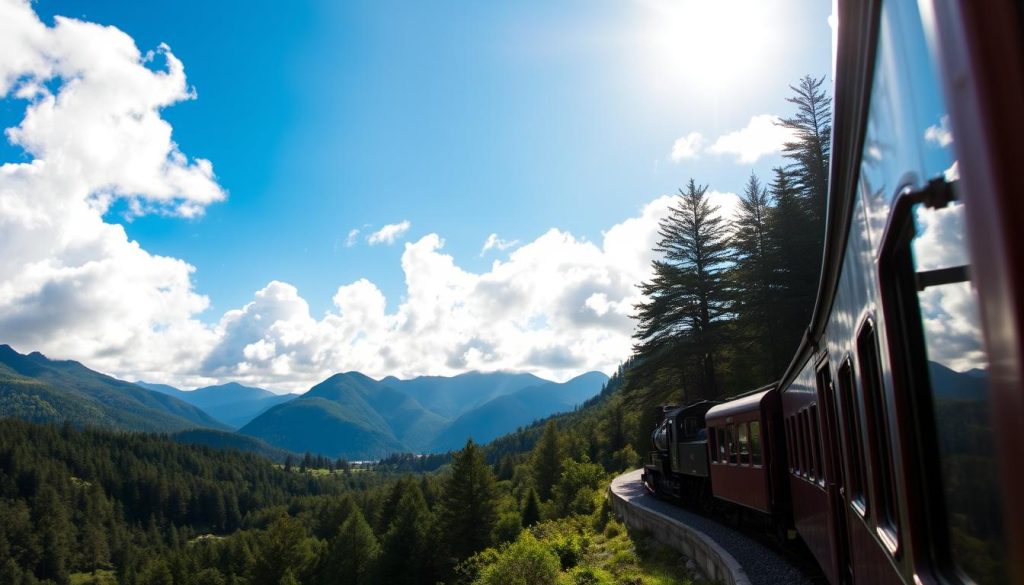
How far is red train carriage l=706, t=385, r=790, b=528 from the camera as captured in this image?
11.7 meters

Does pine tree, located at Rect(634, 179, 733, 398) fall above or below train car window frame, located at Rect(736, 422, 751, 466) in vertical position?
above

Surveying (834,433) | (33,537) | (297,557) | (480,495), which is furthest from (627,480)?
(33,537)

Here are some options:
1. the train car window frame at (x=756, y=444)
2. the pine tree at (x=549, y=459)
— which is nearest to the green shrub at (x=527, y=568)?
the train car window frame at (x=756, y=444)

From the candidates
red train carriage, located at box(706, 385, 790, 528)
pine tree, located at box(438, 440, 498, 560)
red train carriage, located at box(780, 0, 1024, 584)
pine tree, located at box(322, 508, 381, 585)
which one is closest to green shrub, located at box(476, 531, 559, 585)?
red train carriage, located at box(706, 385, 790, 528)

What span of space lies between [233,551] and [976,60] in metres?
105

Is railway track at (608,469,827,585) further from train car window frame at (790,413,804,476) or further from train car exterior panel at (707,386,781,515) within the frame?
train car window frame at (790,413,804,476)

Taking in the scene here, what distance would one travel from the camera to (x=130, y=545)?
14112 cm

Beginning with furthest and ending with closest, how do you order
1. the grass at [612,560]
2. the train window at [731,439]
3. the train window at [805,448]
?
the grass at [612,560], the train window at [731,439], the train window at [805,448]

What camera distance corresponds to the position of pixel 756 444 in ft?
41.1

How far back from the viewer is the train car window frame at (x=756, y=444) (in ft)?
40.2

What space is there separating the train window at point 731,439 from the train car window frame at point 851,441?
30.5 feet

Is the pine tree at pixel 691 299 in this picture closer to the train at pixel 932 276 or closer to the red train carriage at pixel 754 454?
the red train carriage at pixel 754 454

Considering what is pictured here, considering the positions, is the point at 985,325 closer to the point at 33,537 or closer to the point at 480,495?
the point at 480,495

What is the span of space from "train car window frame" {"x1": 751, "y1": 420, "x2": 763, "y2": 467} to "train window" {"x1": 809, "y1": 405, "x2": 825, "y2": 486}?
443 centimetres
